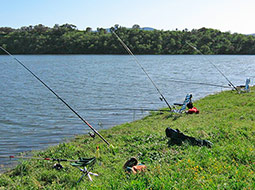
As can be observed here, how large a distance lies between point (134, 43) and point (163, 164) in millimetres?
101314

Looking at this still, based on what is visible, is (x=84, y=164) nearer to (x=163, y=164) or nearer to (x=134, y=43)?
(x=163, y=164)

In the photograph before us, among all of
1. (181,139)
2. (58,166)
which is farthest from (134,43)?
(58,166)

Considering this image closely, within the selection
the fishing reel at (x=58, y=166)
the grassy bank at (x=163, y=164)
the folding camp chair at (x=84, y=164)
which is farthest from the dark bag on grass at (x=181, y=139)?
the fishing reel at (x=58, y=166)

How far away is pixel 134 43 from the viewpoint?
10538 centimetres

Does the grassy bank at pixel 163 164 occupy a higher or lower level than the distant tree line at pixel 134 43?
lower

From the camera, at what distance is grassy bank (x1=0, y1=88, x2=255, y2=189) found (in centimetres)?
511

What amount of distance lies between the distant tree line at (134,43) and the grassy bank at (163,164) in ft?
303

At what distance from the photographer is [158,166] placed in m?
6.05

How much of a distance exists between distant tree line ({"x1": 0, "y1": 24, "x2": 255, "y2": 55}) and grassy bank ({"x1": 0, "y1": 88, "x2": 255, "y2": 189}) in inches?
3642

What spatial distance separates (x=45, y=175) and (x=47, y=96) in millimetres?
14555

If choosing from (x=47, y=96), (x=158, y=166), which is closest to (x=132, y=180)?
(x=158, y=166)

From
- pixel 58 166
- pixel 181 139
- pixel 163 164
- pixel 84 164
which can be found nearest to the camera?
pixel 163 164

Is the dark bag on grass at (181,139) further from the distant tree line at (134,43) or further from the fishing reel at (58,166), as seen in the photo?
the distant tree line at (134,43)

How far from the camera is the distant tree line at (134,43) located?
101m
